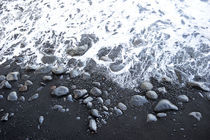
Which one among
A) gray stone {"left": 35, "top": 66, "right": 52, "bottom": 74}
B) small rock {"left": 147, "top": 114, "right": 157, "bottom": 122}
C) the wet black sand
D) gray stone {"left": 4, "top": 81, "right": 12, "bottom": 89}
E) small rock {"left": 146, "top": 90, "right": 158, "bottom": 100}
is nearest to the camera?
the wet black sand

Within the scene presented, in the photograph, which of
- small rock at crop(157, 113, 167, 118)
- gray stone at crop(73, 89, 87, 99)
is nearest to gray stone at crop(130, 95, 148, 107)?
small rock at crop(157, 113, 167, 118)

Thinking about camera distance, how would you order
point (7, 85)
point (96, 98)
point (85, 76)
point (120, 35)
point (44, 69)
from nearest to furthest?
point (96, 98) < point (7, 85) < point (85, 76) < point (44, 69) < point (120, 35)

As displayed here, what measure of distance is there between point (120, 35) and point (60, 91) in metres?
1.54

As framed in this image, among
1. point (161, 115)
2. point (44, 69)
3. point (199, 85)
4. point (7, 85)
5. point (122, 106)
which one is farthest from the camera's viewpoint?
point (44, 69)

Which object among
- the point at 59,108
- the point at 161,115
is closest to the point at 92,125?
the point at 59,108

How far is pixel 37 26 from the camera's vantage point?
Result: 416cm

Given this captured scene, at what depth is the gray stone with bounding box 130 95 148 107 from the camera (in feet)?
8.73

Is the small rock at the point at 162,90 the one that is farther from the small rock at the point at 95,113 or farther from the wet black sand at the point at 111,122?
the small rock at the point at 95,113

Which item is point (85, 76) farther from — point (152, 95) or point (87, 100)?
point (152, 95)

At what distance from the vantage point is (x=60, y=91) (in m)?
2.81

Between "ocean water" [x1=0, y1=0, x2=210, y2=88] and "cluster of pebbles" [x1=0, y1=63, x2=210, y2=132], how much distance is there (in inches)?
11.2

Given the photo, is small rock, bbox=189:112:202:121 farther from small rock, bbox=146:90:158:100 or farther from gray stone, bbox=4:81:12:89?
gray stone, bbox=4:81:12:89

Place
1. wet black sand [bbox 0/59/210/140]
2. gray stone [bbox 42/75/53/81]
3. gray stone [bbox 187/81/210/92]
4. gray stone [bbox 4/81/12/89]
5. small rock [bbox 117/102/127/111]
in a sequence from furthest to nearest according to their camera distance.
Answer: gray stone [bbox 42/75/53/81] < gray stone [bbox 4/81/12/89] < gray stone [bbox 187/81/210/92] < small rock [bbox 117/102/127/111] < wet black sand [bbox 0/59/210/140]

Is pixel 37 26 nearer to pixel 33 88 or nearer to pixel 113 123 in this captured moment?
pixel 33 88
